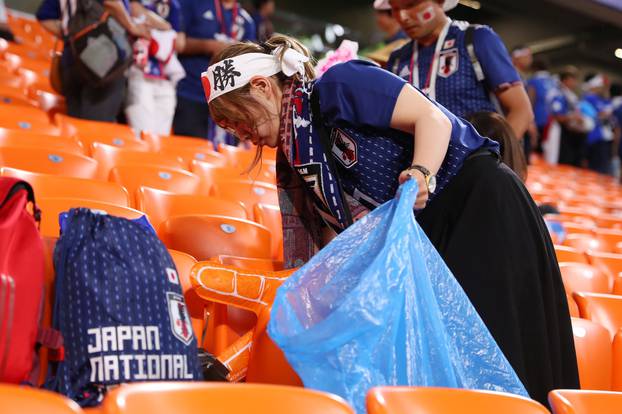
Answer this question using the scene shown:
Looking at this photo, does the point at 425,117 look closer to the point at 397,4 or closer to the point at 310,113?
the point at 310,113

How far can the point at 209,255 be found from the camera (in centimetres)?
226

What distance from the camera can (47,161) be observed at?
267 centimetres

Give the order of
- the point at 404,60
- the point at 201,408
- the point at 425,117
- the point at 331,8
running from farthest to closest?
1. the point at 331,8
2. the point at 404,60
3. the point at 425,117
4. the point at 201,408

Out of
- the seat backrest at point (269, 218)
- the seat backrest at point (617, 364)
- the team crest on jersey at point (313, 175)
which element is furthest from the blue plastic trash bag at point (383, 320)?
the seat backrest at point (269, 218)

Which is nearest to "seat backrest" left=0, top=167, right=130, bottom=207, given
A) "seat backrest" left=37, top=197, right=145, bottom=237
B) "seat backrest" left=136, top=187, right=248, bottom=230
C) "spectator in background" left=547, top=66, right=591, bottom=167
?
"seat backrest" left=136, top=187, right=248, bottom=230

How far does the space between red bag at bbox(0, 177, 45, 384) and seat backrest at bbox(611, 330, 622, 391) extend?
1515 mm

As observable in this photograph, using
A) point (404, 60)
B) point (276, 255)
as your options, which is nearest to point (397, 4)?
point (404, 60)

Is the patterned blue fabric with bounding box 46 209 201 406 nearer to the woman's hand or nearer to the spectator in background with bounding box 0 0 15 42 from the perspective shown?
the woman's hand

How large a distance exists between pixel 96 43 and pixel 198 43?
0.95m

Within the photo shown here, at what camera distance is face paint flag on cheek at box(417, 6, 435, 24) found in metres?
2.71

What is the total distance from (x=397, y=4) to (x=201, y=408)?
6.53ft

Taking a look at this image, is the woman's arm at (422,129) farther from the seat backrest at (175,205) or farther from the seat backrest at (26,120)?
the seat backrest at (26,120)

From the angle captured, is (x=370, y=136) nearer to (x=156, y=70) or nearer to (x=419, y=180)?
(x=419, y=180)

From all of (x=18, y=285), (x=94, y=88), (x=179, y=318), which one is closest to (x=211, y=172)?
(x=94, y=88)
